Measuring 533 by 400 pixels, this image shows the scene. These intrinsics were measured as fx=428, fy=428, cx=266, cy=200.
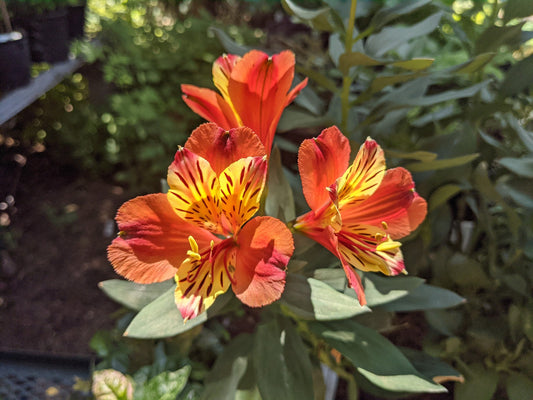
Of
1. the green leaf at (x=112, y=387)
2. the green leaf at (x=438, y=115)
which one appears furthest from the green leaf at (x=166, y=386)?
the green leaf at (x=438, y=115)

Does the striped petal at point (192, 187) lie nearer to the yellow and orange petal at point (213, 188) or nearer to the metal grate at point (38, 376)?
the yellow and orange petal at point (213, 188)

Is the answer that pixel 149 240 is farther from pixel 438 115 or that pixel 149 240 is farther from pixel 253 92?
Answer: pixel 438 115

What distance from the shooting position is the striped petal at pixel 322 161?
537mm

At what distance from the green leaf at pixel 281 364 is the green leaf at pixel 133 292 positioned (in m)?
0.20

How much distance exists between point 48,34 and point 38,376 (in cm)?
125

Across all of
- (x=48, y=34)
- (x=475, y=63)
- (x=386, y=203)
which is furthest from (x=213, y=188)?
(x=48, y=34)

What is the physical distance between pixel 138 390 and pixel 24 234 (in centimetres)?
106

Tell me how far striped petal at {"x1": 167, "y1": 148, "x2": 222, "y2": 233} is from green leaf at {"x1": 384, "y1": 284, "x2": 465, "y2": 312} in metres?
0.48

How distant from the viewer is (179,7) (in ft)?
6.68

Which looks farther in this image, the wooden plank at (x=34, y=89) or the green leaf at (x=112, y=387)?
the wooden plank at (x=34, y=89)

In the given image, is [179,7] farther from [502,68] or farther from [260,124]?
[260,124]

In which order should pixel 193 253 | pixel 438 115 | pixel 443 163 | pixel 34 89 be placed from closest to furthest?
1. pixel 193 253
2. pixel 443 163
3. pixel 438 115
4. pixel 34 89

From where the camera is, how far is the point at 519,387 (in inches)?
36.0

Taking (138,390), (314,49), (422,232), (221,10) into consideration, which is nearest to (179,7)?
(221,10)
